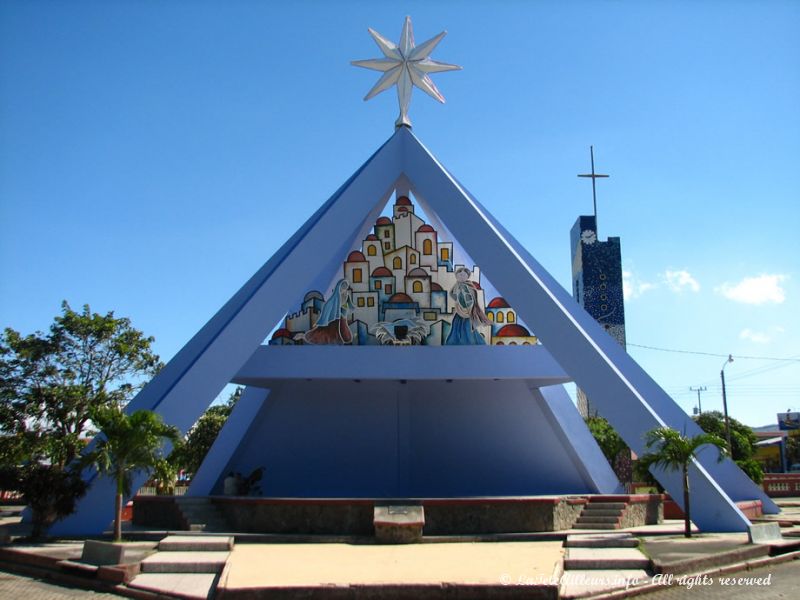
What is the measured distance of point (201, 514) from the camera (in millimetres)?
16656

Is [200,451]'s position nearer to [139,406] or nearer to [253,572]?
[139,406]

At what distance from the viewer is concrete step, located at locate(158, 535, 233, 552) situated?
42.3 feet

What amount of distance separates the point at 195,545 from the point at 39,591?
2742 mm

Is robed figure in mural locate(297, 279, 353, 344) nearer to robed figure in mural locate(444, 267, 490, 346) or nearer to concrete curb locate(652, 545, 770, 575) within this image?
robed figure in mural locate(444, 267, 490, 346)

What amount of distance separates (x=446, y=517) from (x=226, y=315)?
7371 millimetres

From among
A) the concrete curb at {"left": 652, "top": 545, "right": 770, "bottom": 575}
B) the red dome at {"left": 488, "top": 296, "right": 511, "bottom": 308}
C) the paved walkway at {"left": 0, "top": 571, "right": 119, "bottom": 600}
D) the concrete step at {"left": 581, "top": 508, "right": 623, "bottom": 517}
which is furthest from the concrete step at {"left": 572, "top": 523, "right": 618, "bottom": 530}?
the paved walkway at {"left": 0, "top": 571, "right": 119, "bottom": 600}

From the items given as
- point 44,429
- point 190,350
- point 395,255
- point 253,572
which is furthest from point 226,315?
point 44,429

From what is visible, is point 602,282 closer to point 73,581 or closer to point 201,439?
point 201,439

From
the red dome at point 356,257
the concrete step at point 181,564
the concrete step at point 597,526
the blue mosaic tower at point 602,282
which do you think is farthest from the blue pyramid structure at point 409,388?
the blue mosaic tower at point 602,282

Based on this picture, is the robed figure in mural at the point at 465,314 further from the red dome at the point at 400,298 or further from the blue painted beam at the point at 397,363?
Result: the red dome at the point at 400,298

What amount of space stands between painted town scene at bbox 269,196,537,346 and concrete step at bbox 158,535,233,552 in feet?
24.4

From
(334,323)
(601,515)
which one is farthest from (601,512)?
(334,323)

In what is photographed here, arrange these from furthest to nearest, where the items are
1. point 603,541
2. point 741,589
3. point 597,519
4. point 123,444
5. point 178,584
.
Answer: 1. point 597,519
2. point 123,444
3. point 603,541
4. point 178,584
5. point 741,589

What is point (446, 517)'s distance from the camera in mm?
15242
